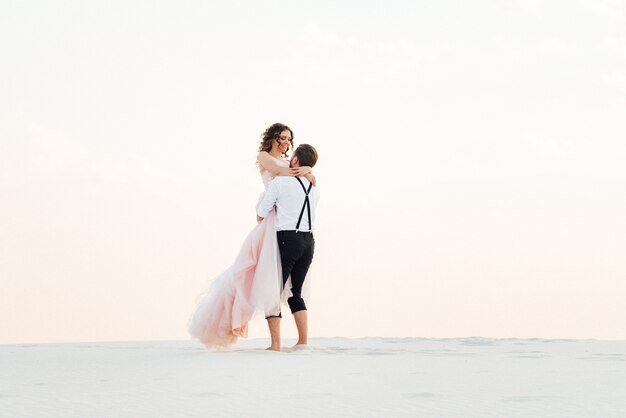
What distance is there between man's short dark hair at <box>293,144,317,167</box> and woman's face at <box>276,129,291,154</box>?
179 millimetres

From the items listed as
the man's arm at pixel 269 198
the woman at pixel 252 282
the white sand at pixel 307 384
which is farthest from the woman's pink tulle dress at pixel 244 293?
the white sand at pixel 307 384

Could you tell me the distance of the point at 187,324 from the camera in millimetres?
7637

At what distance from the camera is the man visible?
284 inches

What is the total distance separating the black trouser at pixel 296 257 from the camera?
723 centimetres

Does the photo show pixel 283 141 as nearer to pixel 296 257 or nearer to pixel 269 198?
pixel 269 198

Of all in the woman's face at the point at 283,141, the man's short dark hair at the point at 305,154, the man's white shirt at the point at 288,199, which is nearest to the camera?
the man's white shirt at the point at 288,199

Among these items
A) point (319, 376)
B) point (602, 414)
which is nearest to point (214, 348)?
point (319, 376)

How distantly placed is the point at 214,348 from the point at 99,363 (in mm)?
1843

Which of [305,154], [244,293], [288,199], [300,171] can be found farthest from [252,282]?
[305,154]

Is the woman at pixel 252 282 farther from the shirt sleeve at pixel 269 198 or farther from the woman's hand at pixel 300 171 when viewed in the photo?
the shirt sleeve at pixel 269 198

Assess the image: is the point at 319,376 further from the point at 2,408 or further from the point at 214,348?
the point at 214,348

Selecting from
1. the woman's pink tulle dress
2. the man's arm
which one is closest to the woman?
the woman's pink tulle dress

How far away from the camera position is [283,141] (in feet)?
24.5

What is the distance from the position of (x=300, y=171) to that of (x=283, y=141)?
40 cm
